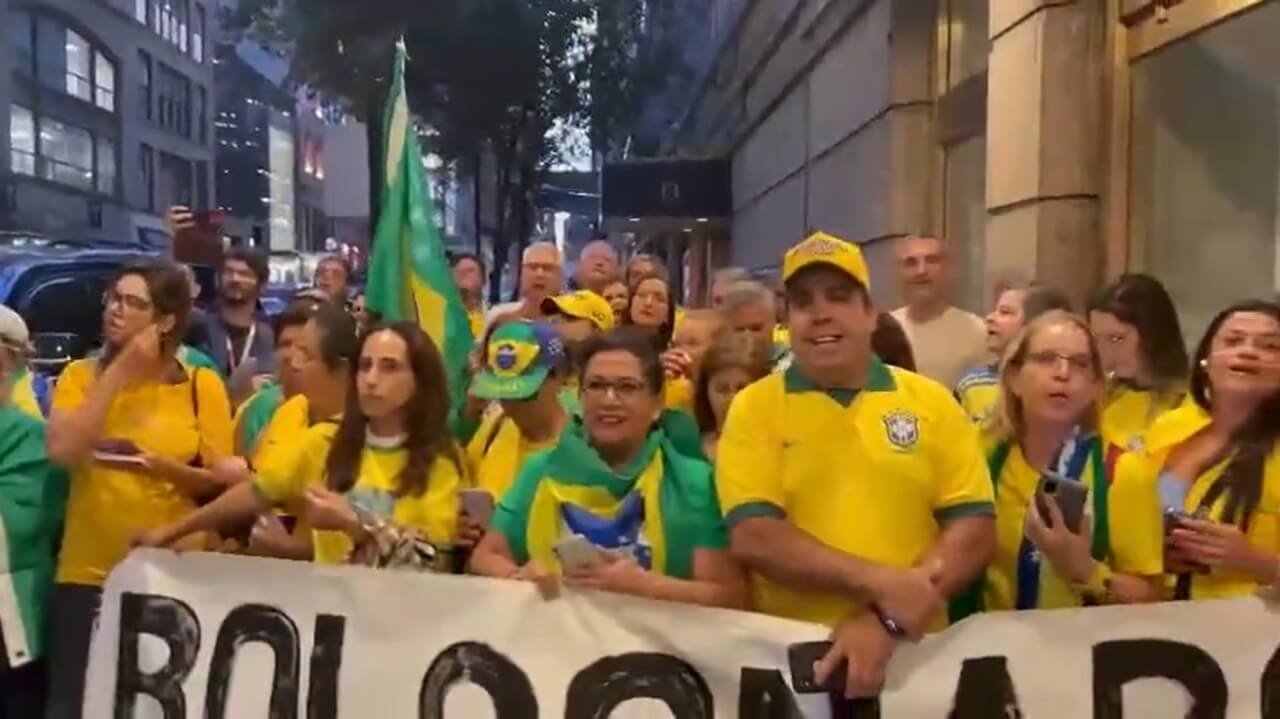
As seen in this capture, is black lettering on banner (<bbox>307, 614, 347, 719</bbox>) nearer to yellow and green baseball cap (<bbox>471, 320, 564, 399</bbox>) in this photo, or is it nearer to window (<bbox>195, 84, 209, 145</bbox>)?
yellow and green baseball cap (<bbox>471, 320, 564, 399</bbox>)

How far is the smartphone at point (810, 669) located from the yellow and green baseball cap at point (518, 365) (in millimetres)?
1200

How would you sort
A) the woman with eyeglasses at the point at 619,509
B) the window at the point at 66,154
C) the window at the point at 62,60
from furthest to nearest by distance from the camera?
the window at the point at 66,154 < the window at the point at 62,60 < the woman with eyeglasses at the point at 619,509

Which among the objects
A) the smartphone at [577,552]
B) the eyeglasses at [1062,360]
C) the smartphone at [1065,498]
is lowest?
the smartphone at [577,552]

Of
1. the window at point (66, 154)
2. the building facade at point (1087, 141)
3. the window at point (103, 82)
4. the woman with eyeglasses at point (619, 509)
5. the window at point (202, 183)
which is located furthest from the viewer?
the window at point (202, 183)

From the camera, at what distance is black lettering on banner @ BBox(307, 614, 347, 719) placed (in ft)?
13.3

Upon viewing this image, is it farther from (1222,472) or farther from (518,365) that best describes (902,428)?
(518,365)

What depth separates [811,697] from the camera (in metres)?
3.53

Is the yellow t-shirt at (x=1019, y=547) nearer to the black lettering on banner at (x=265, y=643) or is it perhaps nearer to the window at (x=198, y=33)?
the black lettering on banner at (x=265, y=643)

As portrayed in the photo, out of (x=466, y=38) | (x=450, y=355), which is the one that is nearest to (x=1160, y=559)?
(x=450, y=355)

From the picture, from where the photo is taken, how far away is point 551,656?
12.6ft

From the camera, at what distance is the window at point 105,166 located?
37.4 metres

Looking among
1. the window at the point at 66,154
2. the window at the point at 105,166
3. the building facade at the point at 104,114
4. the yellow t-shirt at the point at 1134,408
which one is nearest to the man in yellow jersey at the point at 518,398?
the yellow t-shirt at the point at 1134,408

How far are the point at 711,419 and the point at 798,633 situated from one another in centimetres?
147

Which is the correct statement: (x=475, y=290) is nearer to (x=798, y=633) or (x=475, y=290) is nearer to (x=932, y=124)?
(x=932, y=124)
